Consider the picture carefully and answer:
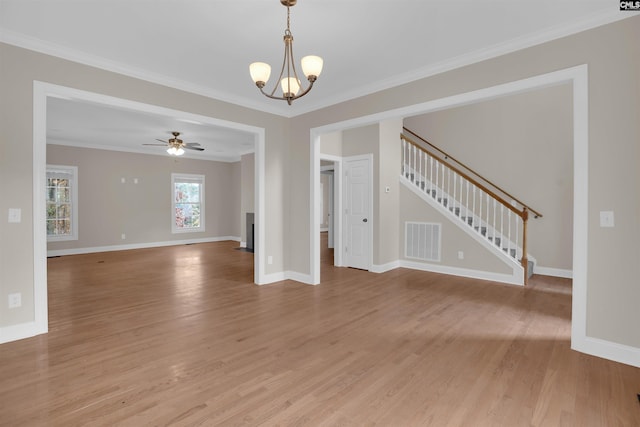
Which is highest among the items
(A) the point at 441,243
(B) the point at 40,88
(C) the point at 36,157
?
(B) the point at 40,88

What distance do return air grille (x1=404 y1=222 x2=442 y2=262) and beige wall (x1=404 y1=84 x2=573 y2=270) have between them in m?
1.67

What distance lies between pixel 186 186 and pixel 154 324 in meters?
7.40

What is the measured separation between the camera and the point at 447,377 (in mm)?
2350

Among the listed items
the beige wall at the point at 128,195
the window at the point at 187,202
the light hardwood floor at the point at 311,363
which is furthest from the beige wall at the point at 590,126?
the window at the point at 187,202

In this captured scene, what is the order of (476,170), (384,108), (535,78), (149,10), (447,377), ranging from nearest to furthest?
1. (447,377)
2. (149,10)
3. (535,78)
4. (384,108)
5. (476,170)

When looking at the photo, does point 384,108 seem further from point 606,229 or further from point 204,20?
point 606,229

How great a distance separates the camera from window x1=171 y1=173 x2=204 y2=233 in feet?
32.0

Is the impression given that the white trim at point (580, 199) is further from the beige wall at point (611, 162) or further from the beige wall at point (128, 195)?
the beige wall at point (128, 195)

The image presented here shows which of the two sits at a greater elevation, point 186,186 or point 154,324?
point 186,186

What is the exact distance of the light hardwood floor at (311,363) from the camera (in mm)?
1943

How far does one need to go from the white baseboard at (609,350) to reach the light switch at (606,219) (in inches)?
38.3

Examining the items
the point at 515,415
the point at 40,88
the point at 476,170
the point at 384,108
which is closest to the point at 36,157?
the point at 40,88

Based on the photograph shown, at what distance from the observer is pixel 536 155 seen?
19.0 ft

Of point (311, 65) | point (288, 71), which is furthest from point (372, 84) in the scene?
point (288, 71)
